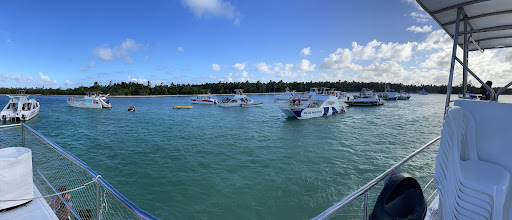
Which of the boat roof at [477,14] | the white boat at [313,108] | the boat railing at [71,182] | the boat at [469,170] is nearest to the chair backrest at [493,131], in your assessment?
the boat at [469,170]

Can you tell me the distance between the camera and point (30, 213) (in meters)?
3.05

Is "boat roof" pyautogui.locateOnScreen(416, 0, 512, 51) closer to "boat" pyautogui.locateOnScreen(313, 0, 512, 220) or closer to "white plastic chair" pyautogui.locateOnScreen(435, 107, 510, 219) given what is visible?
"boat" pyautogui.locateOnScreen(313, 0, 512, 220)

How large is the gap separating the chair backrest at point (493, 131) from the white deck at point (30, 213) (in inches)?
196

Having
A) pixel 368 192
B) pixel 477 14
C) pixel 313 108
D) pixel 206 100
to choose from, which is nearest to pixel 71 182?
pixel 368 192

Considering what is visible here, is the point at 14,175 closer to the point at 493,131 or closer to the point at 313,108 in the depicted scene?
the point at 493,131

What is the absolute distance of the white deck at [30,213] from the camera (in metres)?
2.96

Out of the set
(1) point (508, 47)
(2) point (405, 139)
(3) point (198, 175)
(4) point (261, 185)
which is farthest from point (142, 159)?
(2) point (405, 139)

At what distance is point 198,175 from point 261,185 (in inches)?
115

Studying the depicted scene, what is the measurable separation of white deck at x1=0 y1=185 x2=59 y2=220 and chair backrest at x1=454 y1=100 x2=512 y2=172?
4.98m

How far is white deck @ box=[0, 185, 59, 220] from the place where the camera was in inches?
117

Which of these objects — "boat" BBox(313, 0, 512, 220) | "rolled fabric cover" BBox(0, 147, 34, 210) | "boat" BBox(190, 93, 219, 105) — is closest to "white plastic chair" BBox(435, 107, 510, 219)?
"boat" BBox(313, 0, 512, 220)

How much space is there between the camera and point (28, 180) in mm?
3113

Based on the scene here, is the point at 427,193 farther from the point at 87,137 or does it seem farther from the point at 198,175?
the point at 87,137

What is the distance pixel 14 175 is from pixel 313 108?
87.6 feet
